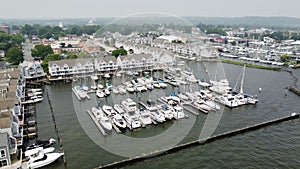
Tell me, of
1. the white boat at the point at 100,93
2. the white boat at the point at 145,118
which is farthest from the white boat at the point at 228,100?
the white boat at the point at 100,93

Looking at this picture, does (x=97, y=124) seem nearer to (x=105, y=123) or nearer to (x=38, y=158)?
(x=105, y=123)

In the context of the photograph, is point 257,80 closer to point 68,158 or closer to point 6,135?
point 68,158

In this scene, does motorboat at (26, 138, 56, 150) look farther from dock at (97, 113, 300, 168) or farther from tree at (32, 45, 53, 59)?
tree at (32, 45, 53, 59)

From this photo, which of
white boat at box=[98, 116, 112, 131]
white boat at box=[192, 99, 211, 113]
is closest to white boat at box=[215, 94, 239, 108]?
white boat at box=[192, 99, 211, 113]

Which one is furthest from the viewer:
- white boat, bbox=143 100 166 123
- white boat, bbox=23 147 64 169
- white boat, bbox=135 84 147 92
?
white boat, bbox=135 84 147 92

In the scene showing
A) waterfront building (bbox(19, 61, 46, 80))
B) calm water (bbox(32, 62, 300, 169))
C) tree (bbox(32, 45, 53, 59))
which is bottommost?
calm water (bbox(32, 62, 300, 169))

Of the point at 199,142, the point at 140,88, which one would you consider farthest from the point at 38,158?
the point at 140,88

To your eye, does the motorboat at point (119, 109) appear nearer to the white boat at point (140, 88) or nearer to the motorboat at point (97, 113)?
the motorboat at point (97, 113)

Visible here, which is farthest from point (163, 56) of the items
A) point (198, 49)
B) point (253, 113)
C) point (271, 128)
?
point (271, 128)
